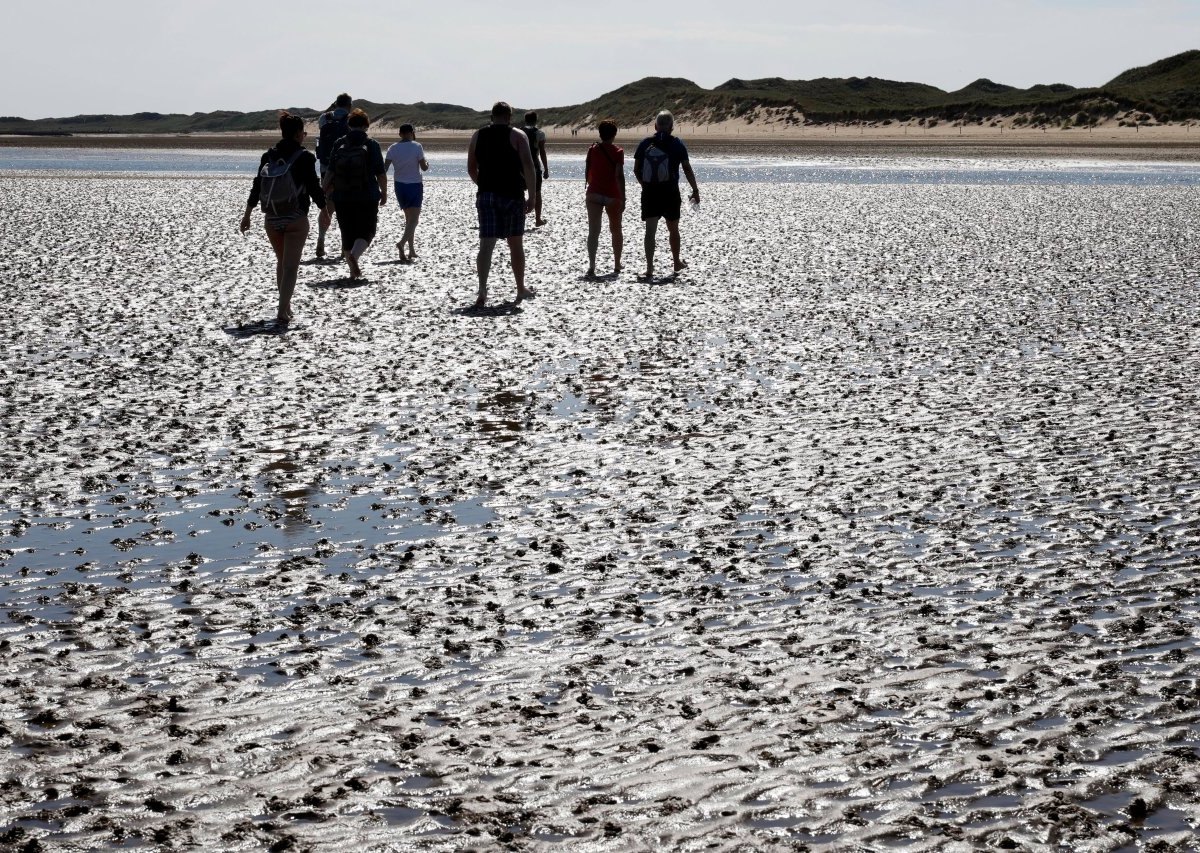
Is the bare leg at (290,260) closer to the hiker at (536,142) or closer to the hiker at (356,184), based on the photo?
the hiker at (356,184)

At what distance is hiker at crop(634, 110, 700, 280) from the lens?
2245cm

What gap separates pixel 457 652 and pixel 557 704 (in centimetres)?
76

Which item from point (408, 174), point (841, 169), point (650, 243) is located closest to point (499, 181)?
point (650, 243)

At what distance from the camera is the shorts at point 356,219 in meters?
21.7

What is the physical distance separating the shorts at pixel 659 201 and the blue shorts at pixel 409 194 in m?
3.86

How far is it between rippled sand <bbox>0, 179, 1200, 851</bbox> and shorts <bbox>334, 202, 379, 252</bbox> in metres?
5.05

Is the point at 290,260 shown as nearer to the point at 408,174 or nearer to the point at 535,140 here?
the point at 408,174

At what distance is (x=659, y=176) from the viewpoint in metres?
22.6

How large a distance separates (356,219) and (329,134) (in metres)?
3.16

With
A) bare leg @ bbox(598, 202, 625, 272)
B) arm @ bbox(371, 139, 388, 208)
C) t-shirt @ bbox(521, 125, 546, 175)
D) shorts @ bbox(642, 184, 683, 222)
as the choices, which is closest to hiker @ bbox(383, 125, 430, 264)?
arm @ bbox(371, 139, 388, 208)

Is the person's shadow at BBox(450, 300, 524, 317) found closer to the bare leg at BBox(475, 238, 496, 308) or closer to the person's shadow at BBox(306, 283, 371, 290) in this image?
the bare leg at BBox(475, 238, 496, 308)

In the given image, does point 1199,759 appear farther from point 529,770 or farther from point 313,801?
point 313,801

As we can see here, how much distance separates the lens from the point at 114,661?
6.50 m

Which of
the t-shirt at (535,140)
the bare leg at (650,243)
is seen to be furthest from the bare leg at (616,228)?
the t-shirt at (535,140)
